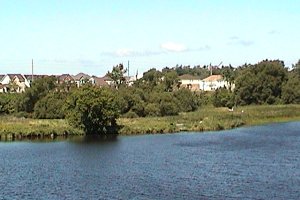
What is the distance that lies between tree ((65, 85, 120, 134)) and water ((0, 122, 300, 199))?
5.42m

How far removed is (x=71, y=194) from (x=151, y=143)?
92.4 ft

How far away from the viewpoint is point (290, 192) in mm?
37688

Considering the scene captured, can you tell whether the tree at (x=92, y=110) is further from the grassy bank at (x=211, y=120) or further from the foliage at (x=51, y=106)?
the foliage at (x=51, y=106)

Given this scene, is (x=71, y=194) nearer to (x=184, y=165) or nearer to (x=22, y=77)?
(x=184, y=165)

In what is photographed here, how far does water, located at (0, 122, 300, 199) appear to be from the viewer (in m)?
38.8

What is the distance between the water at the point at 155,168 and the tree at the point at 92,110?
5420 mm

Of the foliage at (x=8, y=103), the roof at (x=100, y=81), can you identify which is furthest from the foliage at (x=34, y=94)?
the roof at (x=100, y=81)

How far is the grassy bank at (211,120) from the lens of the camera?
79188 millimetres

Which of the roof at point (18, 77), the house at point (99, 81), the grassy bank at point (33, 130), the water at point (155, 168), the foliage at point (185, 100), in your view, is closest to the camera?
the water at point (155, 168)

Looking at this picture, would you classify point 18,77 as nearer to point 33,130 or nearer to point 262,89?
point 262,89

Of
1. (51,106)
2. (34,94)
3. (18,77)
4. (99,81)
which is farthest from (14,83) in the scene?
(51,106)

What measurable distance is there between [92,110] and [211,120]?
23216 mm

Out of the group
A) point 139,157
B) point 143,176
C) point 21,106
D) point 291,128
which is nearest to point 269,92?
point 291,128

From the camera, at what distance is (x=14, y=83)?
489ft
